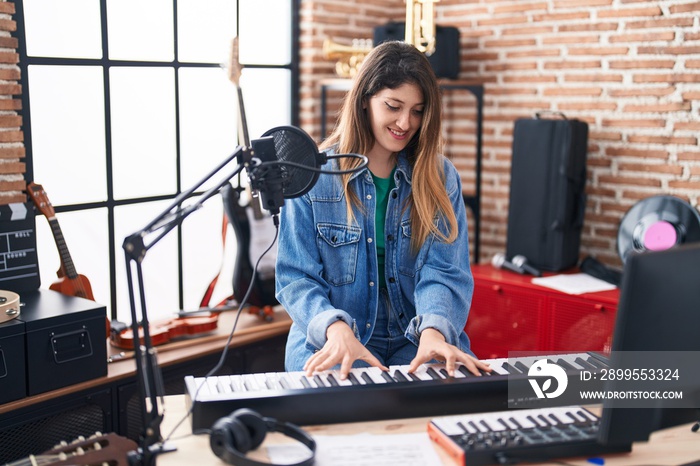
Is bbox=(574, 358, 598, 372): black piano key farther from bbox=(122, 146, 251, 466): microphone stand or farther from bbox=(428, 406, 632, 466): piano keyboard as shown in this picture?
bbox=(122, 146, 251, 466): microphone stand

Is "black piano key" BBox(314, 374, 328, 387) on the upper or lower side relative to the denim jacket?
lower

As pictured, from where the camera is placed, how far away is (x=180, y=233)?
147 inches

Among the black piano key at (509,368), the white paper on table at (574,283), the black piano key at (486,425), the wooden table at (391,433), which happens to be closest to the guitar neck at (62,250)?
the wooden table at (391,433)

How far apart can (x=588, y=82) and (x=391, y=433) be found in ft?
9.23

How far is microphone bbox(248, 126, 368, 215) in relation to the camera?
1.56 meters

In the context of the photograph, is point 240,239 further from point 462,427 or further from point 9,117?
point 462,427

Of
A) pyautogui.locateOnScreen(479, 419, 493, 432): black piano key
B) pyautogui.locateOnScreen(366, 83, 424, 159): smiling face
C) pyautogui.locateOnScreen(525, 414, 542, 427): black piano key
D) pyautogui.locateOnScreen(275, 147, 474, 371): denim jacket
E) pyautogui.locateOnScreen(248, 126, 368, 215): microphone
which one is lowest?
pyautogui.locateOnScreen(479, 419, 493, 432): black piano key

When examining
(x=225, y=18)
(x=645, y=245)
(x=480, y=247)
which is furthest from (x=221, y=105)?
(x=645, y=245)

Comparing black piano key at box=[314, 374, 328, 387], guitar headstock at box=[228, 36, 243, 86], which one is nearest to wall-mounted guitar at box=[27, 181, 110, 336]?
guitar headstock at box=[228, 36, 243, 86]

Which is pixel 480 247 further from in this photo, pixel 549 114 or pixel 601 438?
pixel 601 438

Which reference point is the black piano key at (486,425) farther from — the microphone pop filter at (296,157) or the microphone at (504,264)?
the microphone at (504,264)

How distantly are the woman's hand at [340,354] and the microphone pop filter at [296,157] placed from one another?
16.2 inches

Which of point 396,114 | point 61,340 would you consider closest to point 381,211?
point 396,114

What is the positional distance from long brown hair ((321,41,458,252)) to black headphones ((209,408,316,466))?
903 millimetres
